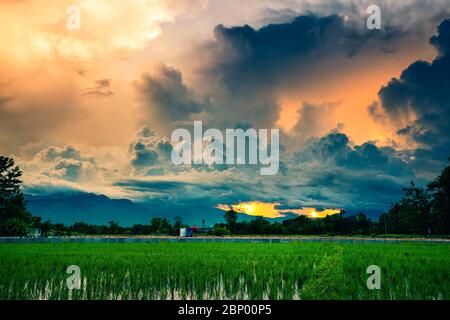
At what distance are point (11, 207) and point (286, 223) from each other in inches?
1945

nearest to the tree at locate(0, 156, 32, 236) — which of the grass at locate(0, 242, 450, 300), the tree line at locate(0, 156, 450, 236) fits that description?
the tree line at locate(0, 156, 450, 236)

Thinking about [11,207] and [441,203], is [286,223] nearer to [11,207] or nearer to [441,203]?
[441,203]

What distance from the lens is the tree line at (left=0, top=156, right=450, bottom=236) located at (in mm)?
60875

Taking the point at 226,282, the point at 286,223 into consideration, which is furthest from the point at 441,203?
the point at 226,282

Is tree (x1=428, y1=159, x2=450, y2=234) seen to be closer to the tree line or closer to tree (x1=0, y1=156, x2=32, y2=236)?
the tree line

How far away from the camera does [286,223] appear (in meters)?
85.9

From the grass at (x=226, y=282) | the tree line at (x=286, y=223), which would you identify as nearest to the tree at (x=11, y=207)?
the tree line at (x=286, y=223)

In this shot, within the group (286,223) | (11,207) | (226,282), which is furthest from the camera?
(286,223)

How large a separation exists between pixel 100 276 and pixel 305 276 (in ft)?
22.0
